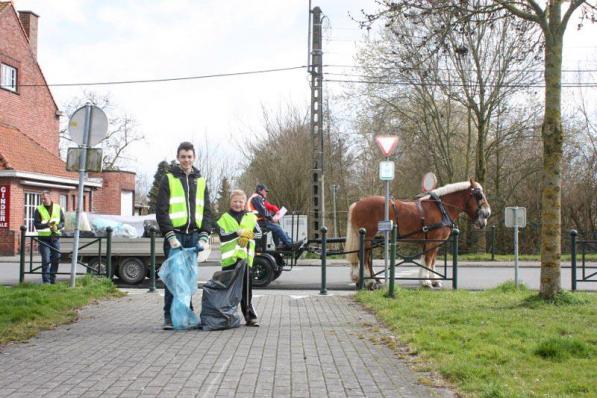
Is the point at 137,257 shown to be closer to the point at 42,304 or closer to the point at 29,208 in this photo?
the point at 42,304

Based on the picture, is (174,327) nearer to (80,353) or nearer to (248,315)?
(248,315)

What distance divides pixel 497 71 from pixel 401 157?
24.3 ft

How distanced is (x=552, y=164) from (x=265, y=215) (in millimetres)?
6030

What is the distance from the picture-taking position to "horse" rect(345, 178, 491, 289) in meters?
14.1

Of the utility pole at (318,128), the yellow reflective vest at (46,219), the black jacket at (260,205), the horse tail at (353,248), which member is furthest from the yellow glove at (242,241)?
the utility pole at (318,128)

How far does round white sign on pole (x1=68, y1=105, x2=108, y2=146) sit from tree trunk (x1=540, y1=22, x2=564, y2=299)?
705cm

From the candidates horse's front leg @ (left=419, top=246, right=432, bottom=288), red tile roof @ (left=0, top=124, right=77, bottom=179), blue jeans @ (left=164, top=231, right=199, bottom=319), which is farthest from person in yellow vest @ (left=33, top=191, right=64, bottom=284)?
red tile roof @ (left=0, top=124, right=77, bottom=179)

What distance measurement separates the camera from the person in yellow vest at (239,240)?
8.55 metres

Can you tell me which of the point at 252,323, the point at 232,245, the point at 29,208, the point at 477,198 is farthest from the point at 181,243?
the point at 29,208

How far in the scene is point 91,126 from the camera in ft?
38.4

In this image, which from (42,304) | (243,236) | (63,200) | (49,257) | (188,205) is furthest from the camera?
(63,200)

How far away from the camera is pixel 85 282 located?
1234 centimetres

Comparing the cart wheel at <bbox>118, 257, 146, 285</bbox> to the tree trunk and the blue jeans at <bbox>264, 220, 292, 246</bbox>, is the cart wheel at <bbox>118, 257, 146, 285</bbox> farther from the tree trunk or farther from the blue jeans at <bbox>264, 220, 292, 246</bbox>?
the tree trunk

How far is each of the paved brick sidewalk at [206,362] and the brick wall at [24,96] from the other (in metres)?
26.3
